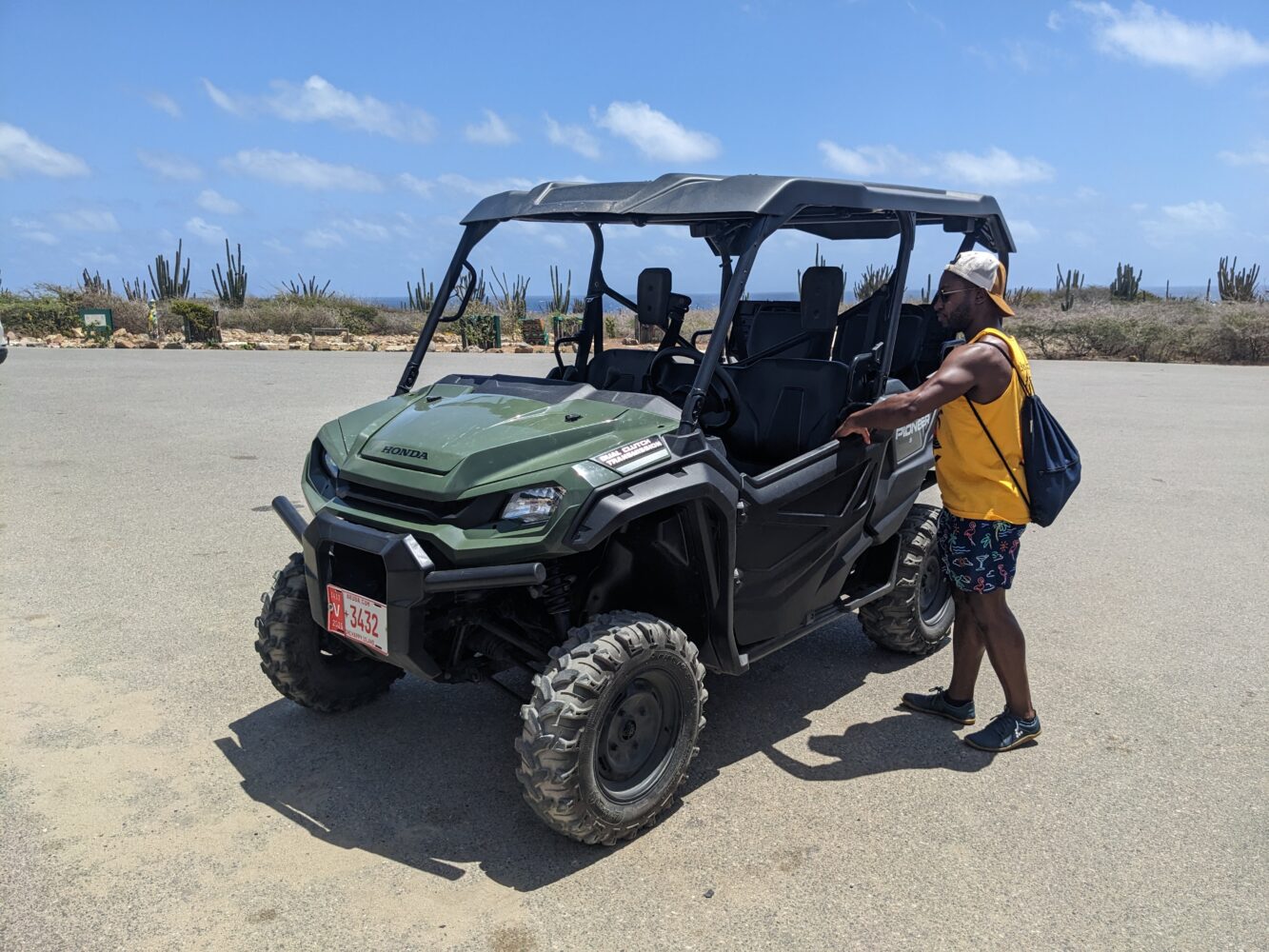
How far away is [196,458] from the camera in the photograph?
9.41m

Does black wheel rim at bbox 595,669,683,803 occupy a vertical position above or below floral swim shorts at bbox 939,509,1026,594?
below

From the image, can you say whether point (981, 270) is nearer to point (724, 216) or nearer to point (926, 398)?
point (926, 398)

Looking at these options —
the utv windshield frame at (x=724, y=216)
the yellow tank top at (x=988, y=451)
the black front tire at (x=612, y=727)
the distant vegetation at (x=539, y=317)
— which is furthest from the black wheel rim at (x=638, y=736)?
the distant vegetation at (x=539, y=317)

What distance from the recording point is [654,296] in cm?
485

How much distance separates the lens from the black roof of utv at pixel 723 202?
11.9 ft

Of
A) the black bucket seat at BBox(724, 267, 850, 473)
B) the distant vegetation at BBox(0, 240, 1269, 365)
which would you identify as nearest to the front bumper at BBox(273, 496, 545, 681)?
the black bucket seat at BBox(724, 267, 850, 473)

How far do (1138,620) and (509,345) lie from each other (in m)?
24.5

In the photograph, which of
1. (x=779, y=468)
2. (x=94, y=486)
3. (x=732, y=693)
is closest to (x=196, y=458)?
(x=94, y=486)

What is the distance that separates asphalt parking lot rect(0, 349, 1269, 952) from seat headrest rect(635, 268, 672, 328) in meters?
1.77

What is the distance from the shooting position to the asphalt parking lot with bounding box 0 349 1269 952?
2.95 m

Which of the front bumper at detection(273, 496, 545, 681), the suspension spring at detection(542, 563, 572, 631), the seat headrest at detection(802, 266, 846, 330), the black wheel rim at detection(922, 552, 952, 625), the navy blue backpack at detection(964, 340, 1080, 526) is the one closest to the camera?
the front bumper at detection(273, 496, 545, 681)

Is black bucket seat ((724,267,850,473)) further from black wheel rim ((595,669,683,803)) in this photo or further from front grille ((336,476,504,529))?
front grille ((336,476,504,529))

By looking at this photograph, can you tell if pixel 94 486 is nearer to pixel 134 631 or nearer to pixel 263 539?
pixel 263 539

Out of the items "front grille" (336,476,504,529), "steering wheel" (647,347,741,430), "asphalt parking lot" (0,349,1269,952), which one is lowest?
"asphalt parking lot" (0,349,1269,952)
